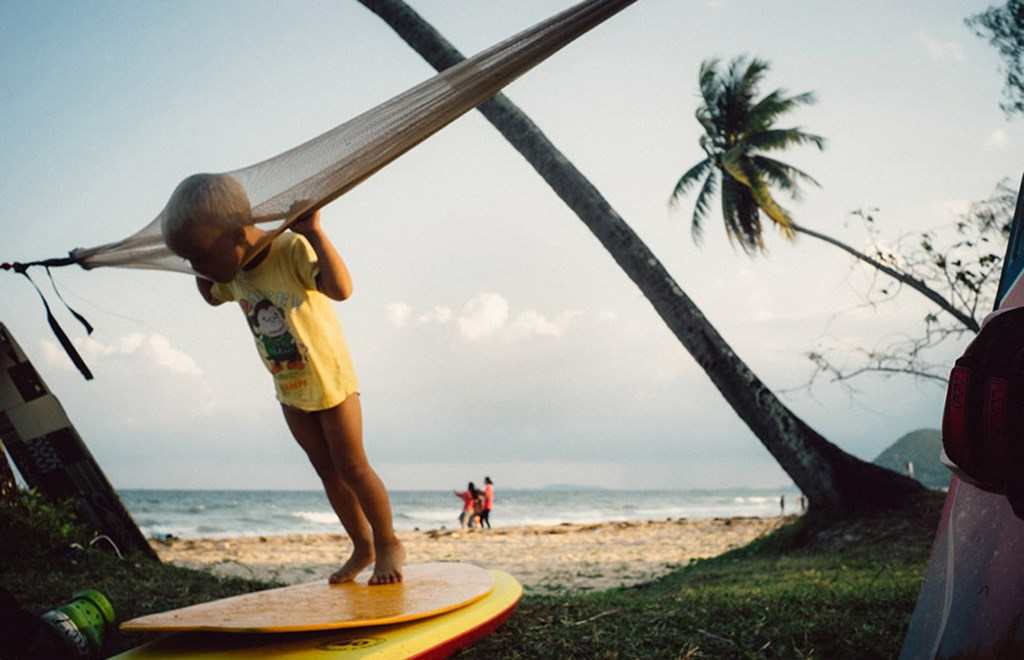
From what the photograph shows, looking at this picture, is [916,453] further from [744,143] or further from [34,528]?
[34,528]

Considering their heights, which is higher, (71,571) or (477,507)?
(71,571)

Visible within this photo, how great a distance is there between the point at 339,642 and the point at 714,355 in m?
5.21

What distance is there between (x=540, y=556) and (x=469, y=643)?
23.4 feet

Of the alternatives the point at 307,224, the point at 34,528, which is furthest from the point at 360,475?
the point at 34,528

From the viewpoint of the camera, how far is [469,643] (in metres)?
2.36

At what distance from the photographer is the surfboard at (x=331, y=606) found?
2096mm

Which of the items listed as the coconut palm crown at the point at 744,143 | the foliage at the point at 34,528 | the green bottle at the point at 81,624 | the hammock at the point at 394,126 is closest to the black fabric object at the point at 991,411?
the hammock at the point at 394,126

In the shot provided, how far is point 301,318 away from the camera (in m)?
2.58

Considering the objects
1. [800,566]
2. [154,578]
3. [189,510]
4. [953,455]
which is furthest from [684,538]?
[189,510]

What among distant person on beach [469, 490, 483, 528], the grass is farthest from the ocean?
the grass

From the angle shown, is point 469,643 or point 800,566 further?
point 800,566

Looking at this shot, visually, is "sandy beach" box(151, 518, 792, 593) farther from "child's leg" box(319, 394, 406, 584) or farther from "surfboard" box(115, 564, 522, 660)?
"surfboard" box(115, 564, 522, 660)

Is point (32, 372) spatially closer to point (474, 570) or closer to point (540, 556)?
point (474, 570)

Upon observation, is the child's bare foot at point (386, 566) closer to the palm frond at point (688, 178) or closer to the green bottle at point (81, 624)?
the green bottle at point (81, 624)
